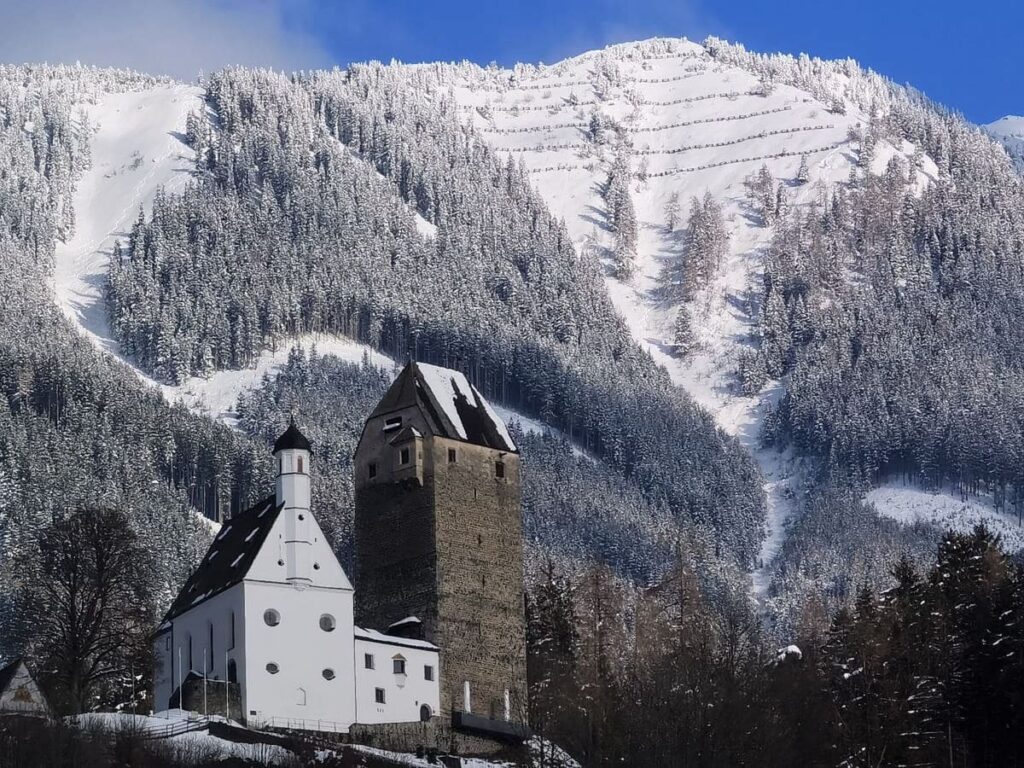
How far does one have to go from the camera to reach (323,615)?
304ft

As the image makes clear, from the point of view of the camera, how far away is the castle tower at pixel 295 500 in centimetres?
9275

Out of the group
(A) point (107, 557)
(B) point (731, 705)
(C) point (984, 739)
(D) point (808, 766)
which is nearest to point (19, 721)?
(A) point (107, 557)

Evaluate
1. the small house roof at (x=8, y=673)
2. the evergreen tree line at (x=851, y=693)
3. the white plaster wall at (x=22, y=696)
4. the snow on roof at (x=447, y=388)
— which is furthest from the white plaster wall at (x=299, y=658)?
the snow on roof at (x=447, y=388)

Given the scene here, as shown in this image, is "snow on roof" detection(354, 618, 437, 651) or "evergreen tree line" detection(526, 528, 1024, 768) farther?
"snow on roof" detection(354, 618, 437, 651)

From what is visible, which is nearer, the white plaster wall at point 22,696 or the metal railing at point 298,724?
the white plaster wall at point 22,696

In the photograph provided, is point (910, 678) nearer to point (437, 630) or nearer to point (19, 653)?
point (437, 630)

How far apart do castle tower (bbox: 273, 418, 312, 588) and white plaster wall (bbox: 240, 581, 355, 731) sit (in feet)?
3.05

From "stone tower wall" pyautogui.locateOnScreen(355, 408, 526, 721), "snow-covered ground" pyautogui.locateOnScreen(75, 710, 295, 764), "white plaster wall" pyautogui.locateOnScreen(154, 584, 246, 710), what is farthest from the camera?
"stone tower wall" pyautogui.locateOnScreen(355, 408, 526, 721)

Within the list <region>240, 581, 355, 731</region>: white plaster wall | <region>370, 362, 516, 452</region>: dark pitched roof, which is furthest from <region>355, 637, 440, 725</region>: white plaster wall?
<region>370, 362, 516, 452</region>: dark pitched roof

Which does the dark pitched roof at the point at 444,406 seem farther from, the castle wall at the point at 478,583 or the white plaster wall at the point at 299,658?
the white plaster wall at the point at 299,658

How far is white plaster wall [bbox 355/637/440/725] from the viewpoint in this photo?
93438mm

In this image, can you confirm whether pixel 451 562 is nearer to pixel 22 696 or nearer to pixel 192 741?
pixel 192 741

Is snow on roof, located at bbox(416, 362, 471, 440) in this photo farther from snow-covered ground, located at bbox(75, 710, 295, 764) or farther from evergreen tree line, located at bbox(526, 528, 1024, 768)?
snow-covered ground, located at bbox(75, 710, 295, 764)

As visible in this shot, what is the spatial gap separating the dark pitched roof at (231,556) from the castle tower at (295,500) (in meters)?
0.65
